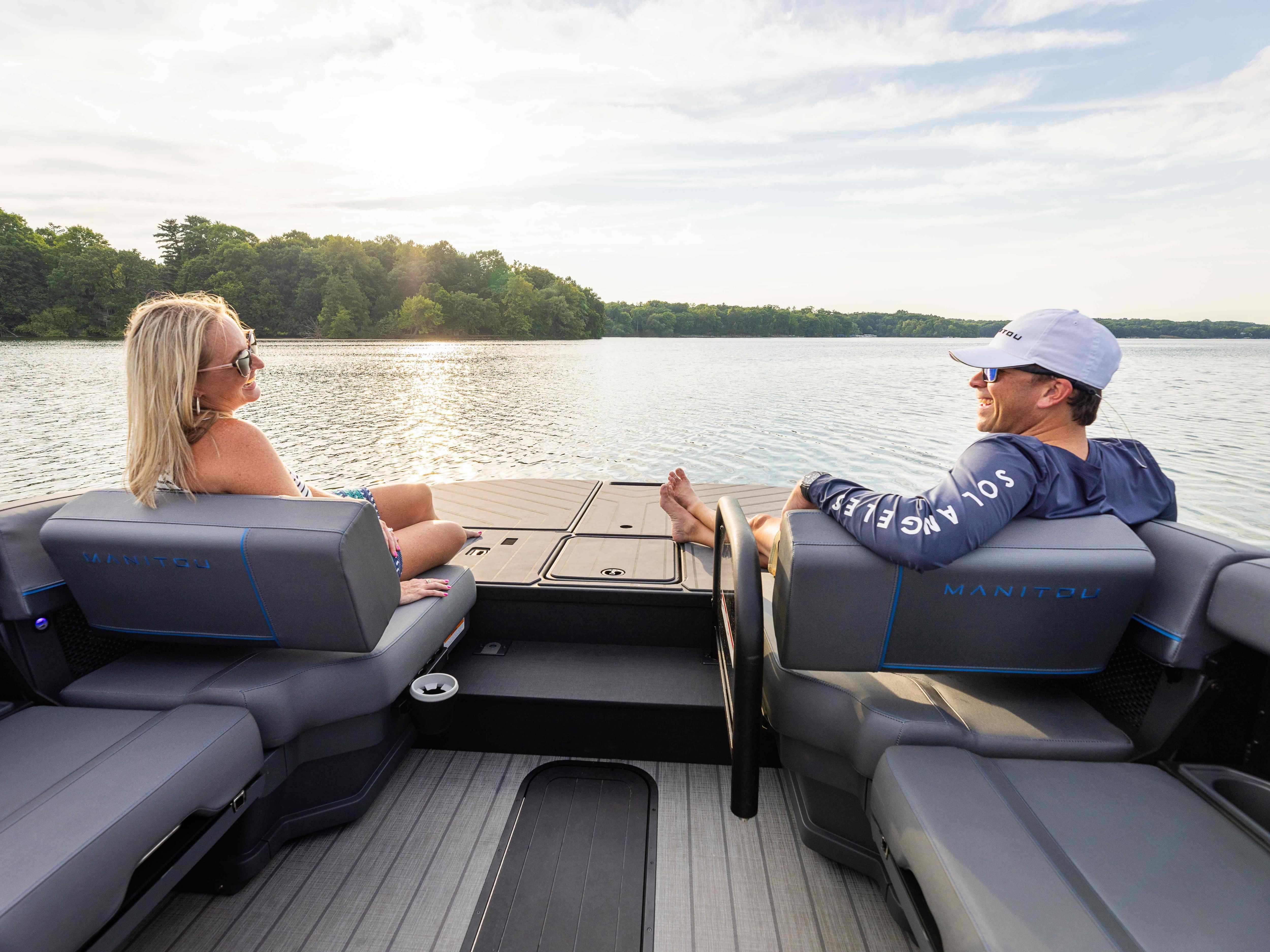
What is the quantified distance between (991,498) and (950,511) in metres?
0.10

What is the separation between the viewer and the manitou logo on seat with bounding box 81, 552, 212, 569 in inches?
52.0

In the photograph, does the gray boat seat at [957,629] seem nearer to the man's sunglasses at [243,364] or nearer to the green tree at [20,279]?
the man's sunglasses at [243,364]

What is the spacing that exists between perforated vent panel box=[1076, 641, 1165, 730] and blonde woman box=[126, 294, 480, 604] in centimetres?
180

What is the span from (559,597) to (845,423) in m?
9.95

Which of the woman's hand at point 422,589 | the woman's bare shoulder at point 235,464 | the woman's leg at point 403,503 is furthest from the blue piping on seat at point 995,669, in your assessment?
the woman's leg at point 403,503

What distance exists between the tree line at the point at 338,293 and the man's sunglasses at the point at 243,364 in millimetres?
23499

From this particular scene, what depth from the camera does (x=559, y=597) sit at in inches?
84.2

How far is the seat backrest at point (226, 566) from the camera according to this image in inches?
51.2

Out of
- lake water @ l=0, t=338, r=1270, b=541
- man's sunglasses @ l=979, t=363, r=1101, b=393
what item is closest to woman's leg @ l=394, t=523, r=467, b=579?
man's sunglasses @ l=979, t=363, r=1101, b=393

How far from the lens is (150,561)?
1.34m

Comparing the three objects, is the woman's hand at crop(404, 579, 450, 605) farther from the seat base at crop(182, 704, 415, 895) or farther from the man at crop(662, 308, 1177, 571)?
the man at crop(662, 308, 1177, 571)

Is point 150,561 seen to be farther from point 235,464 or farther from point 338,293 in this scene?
point 338,293

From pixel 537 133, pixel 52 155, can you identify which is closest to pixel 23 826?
pixel 537 133

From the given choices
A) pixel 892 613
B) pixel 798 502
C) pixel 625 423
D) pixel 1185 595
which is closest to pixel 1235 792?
pixel 1185 595
